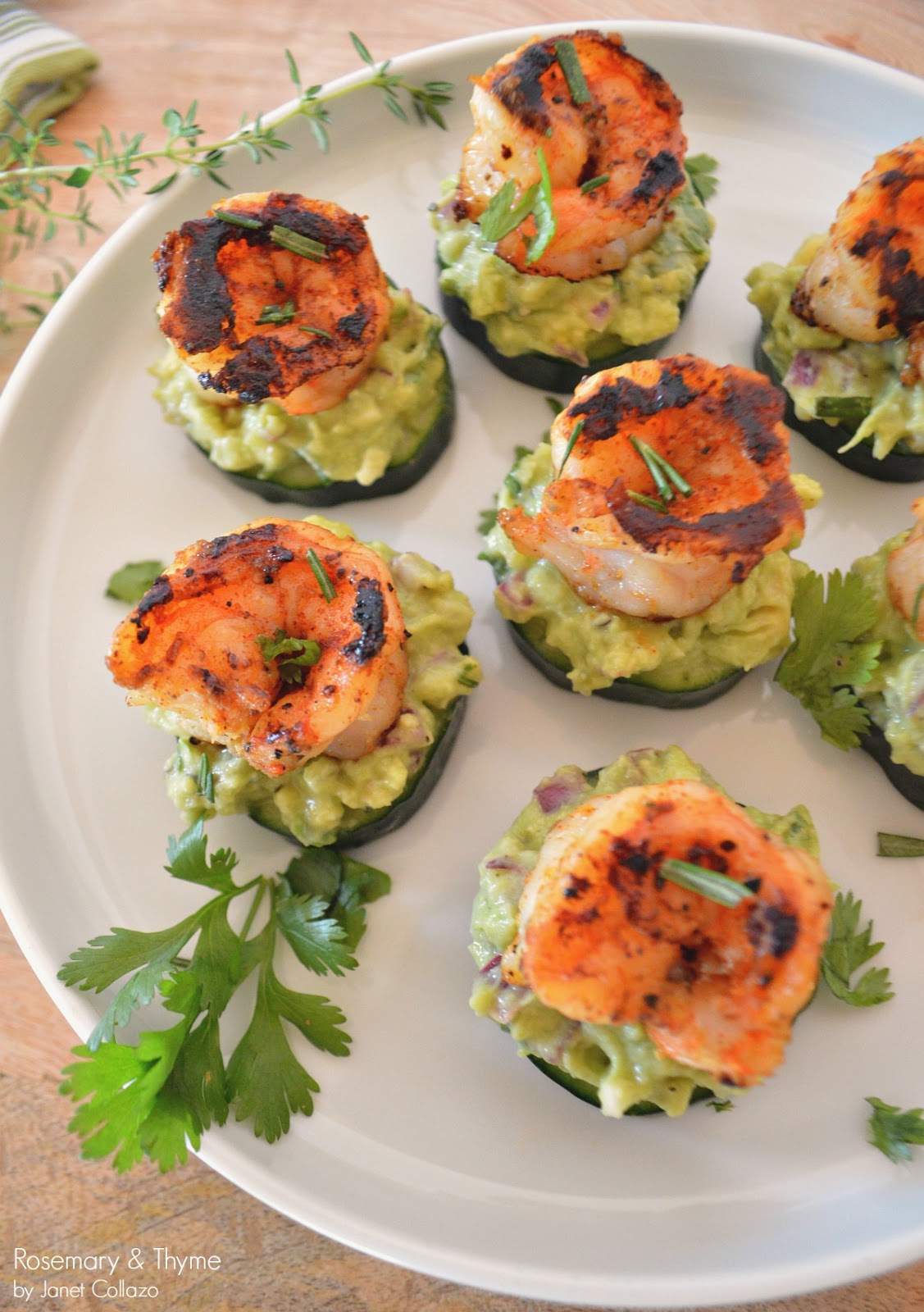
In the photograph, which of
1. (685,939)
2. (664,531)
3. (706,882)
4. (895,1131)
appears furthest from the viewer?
(895,1131)

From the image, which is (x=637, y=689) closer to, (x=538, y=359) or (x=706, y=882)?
(x=706, y=882)

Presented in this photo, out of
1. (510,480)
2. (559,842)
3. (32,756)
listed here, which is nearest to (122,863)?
(32,756)

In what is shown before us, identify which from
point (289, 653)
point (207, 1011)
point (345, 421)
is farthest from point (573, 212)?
point (207, 1011)

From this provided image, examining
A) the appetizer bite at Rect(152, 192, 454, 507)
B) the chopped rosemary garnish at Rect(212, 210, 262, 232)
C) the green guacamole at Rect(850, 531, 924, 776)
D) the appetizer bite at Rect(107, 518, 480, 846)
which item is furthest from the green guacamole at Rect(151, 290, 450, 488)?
the green guacamole at Rect(850, 531, 924, 776)

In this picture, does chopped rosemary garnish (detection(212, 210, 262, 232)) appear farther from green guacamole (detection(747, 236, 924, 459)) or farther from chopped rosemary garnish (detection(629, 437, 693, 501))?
green guacamole (detection(747, 236, 924, 459))

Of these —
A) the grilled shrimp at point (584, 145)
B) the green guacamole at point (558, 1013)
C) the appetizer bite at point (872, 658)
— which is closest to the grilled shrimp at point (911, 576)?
the appetizer bite at point (872, 658)

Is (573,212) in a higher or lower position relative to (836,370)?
higher
